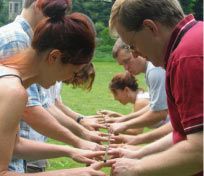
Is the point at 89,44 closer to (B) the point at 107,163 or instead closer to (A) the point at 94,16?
(B) the point at 107,163

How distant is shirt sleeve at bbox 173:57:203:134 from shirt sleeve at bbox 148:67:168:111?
2548mm

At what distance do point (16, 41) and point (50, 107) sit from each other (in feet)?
2.76

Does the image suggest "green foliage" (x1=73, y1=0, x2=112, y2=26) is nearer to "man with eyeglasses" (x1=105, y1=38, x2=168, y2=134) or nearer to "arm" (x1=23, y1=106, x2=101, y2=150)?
"man with eyeglasses" (x1=105, y1=38, x2=168, y2=134)

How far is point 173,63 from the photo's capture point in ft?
8.76

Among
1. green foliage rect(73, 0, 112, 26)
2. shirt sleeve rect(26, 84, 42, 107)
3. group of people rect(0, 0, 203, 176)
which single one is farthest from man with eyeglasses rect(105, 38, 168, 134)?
green foliage rect(73, 0, 112, 26)

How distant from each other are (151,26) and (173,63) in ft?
1.11

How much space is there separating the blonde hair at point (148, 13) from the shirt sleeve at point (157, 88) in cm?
221

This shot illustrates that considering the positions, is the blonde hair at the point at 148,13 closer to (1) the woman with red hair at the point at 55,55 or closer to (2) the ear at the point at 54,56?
(1) the woman with red hair at the point at 55,55

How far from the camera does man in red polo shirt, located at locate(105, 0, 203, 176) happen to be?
2605 mm

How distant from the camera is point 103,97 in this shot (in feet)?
51.2

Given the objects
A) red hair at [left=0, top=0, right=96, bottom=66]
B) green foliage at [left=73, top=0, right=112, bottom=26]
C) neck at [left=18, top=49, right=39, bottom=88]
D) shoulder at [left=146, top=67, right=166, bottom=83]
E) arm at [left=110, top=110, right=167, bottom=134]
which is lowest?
green foliage at [left=73, top=0, right=112, bottom=26]

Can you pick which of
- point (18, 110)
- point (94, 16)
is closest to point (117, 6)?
point (18, 110)

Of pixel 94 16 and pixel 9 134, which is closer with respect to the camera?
pixel 9 134

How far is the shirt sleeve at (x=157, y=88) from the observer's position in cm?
523
